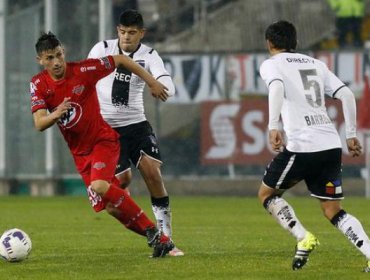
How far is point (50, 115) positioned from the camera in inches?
404

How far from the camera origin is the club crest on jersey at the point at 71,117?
10.9m

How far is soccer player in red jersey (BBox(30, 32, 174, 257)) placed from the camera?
10.8 meters

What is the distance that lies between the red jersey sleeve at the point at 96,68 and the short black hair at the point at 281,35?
5.03 ft

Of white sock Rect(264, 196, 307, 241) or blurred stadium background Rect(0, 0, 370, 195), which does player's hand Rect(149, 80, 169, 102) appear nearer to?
white sock Rect(264, 196, 307, 241)

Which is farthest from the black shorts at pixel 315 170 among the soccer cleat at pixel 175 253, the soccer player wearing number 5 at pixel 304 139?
the soccer cleat at pixel 175 253

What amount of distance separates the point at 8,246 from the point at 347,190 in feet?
45.7

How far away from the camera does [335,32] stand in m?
26.1

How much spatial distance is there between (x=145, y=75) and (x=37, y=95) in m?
0.94

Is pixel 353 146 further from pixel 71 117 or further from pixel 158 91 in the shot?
pixel 71 117

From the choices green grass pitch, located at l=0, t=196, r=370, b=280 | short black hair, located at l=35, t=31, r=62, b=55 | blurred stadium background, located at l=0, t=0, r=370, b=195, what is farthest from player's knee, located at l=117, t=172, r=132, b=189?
blurred stadium background, located at l=0, t=0, r=370, b=195

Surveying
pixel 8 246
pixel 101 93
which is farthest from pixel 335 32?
pixel 8 246

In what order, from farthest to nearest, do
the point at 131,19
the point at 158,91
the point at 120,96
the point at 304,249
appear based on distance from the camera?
the point at 120,96
the point at 131,19
the point at 158,91
the point at 304,249

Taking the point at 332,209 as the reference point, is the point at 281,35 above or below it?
above

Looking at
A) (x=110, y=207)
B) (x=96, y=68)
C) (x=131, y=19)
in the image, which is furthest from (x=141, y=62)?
(x=110, y=207)
